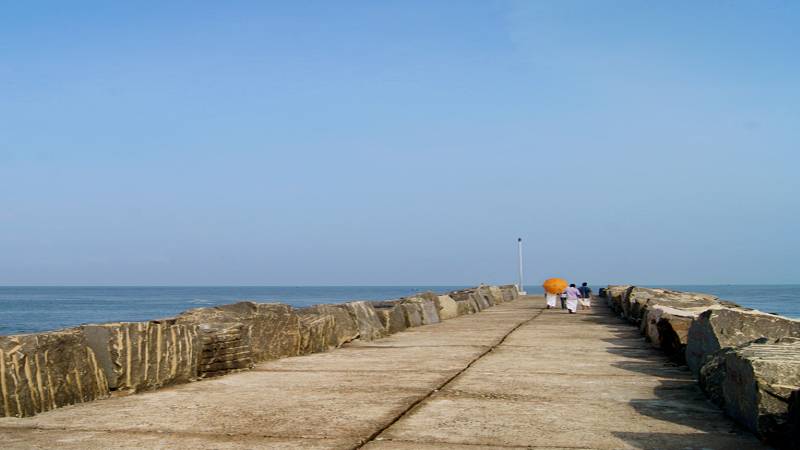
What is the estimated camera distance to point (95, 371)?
594 cm

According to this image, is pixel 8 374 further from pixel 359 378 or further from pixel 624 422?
pixel 624 422

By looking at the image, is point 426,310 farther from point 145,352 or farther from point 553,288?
point 145,352

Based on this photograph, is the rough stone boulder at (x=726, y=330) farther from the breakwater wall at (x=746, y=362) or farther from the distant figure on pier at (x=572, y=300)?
the distant figure on pier at (x=572, y=300)

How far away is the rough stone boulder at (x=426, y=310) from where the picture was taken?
15.0 m

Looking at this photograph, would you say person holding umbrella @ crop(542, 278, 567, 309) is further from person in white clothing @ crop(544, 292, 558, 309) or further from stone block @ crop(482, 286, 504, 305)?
stone block @ crop(482, 286, 504, 305)

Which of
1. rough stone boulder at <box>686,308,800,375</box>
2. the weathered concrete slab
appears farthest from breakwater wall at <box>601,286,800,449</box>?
the weathered concrete slab

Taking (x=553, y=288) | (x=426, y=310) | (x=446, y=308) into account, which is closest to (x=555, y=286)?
(x=553, y=288)

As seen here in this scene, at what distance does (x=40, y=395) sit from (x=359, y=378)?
9.06 feet

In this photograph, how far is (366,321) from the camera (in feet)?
37.4

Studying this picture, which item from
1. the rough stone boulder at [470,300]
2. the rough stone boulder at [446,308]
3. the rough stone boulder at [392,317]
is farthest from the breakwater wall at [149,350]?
the rough stone boulder at [470,300]

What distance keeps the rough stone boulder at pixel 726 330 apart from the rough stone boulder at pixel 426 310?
7935mm

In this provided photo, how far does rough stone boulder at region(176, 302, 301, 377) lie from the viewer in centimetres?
723

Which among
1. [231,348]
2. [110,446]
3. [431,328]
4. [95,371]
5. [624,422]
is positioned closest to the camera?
[110,446]

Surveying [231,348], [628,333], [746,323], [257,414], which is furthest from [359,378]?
[628,333]
